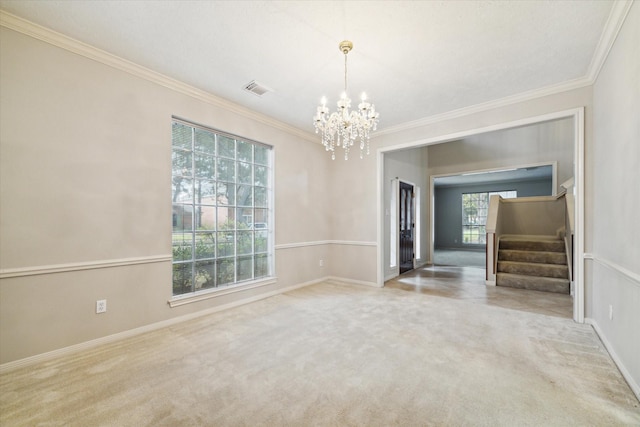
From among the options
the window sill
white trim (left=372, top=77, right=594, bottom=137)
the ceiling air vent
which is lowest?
the window sill

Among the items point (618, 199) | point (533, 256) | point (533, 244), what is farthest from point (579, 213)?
point (533, 244)

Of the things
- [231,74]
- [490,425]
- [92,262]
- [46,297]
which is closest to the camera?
[490,425]

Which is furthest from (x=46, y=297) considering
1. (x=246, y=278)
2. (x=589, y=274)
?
(x=589, y=274)

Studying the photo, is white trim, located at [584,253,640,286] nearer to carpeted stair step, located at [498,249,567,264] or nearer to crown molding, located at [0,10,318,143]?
carpeted stair step, located at [498,249,567,264]

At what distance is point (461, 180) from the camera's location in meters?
10.1

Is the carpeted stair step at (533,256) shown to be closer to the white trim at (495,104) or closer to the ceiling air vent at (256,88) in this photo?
the white trim at (495,104)

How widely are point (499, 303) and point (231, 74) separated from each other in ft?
15.1

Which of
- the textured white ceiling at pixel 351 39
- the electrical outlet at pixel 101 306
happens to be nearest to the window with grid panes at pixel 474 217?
the textured white ceiling at pixel 351 39

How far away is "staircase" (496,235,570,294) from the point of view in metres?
4.57

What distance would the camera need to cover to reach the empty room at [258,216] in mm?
1895

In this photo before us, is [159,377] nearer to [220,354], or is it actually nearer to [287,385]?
[220,354]

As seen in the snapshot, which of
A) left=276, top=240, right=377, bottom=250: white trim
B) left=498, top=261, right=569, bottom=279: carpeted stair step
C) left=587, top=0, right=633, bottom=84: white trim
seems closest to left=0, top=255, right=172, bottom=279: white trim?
left=276, top=240, right=377, bottom=250: white trim

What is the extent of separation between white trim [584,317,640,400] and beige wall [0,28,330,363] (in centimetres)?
394

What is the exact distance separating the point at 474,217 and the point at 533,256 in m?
6.31
